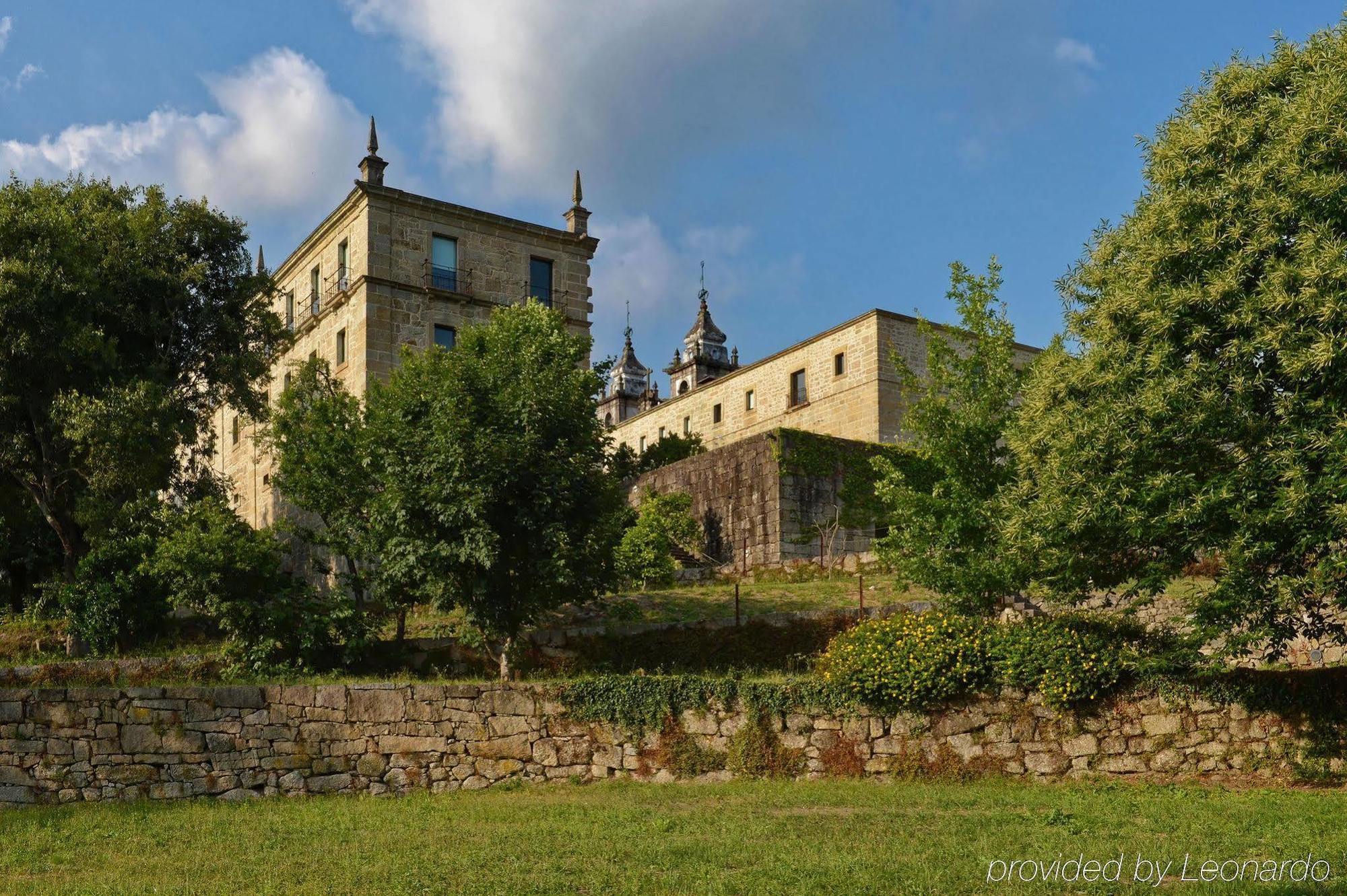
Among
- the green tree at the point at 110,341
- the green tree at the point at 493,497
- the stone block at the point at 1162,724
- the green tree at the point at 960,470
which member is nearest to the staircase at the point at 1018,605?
the green tree at the point at 960,470

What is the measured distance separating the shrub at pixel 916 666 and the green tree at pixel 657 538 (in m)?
9.10

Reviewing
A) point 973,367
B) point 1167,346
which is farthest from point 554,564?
point 1167,346

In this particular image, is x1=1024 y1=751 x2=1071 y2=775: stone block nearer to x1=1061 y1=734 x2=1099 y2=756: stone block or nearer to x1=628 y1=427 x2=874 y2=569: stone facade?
x1=1061 y1=734 x2=1099 y2=756: stone block

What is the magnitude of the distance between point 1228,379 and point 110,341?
22.3 meters

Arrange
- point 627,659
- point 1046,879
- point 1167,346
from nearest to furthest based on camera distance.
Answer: point 1046,879 → point 1167,346 → point 627,659

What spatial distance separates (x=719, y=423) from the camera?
159ft

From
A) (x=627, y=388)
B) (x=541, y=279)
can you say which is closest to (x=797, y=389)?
(x=541, y=279)

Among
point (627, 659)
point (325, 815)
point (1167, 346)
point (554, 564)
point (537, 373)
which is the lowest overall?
point (325, 815)

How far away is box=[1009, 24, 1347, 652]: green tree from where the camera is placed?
13.0m

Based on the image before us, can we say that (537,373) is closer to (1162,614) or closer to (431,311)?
(1162,614)

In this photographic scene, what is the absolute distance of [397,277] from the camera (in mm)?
36469

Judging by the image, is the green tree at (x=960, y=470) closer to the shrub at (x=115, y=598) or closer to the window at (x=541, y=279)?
the shrub at (x=115, y=598)

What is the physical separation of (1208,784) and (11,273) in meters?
24.1

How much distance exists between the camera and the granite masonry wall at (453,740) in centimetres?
1466
